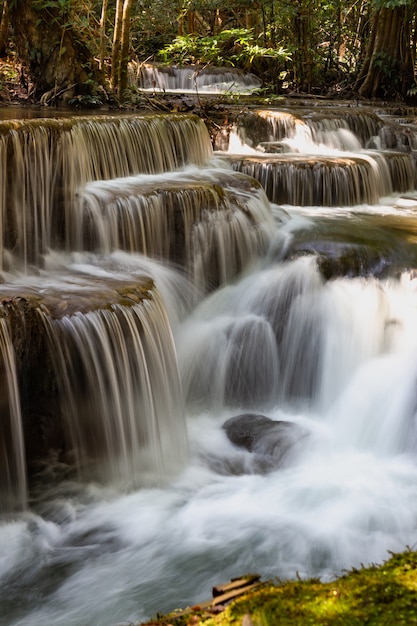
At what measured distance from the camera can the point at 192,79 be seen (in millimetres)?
17641

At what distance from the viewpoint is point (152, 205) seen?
726cm

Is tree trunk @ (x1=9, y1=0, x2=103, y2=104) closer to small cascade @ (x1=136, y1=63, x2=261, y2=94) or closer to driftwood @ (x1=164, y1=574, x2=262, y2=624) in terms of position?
small cascade @ (x1=136, y1=63, x2=261, y2=94)

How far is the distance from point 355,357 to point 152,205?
2.54 meters

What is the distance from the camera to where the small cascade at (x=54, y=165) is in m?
6.50

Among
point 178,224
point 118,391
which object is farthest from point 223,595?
point 178,224

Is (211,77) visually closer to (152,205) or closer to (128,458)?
(152,205)

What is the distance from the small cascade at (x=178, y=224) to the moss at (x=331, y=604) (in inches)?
207

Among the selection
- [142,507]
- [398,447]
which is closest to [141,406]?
[142,507]

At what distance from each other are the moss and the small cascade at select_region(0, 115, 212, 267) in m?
4.85

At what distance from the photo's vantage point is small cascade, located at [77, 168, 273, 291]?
7039mm

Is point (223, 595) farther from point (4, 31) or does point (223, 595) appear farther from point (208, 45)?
point (208, 45)

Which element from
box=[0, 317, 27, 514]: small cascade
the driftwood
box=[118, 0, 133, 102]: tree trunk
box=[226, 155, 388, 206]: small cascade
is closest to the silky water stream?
box=[0, 317, 27, 514]: small cascade

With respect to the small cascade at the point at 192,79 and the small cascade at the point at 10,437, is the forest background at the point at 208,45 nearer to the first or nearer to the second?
the small cascade at the point at 192,79

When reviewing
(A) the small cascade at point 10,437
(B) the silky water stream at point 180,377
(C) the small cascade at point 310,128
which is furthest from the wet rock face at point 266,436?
(C) the small cascade at point 310,128
